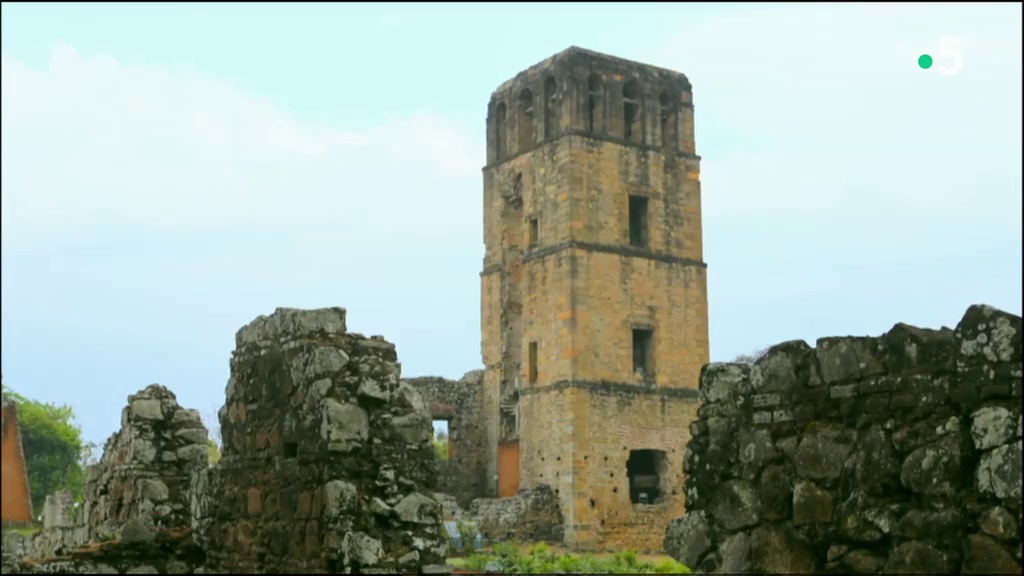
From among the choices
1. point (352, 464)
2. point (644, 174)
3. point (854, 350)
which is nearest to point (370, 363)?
point (352, 464)

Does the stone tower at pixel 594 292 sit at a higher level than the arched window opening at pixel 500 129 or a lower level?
lower

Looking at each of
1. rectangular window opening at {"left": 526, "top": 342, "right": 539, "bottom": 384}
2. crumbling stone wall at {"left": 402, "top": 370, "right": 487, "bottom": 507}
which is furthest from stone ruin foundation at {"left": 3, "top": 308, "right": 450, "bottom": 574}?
crumbling stone wall at {"left": 402, "top": 370, "right": 487, "bottom": 507}

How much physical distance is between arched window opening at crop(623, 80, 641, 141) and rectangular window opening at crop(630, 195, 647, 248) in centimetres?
158

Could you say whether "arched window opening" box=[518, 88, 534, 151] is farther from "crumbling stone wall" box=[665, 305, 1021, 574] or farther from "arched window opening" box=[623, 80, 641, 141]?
"crumbling stone wall" box=[665, 305, 1021, 574]

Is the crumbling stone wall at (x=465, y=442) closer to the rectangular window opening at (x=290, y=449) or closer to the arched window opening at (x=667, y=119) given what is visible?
the arched window opening at (x=667, y=119)

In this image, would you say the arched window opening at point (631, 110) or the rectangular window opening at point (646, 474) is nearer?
the rectangular window opening at point (646, 474)

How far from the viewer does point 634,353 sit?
111 feet

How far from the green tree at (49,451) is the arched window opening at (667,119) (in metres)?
20.5

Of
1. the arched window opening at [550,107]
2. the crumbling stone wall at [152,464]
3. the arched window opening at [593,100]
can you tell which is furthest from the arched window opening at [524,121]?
the crumbling stone wall at [152,464]

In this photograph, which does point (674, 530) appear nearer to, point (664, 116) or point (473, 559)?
point (473, 559)

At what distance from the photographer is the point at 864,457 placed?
5652 mm

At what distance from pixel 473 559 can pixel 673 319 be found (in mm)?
10584

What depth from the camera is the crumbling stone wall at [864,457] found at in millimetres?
5172

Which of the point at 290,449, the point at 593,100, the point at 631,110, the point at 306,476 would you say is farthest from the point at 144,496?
the point at 631,110
